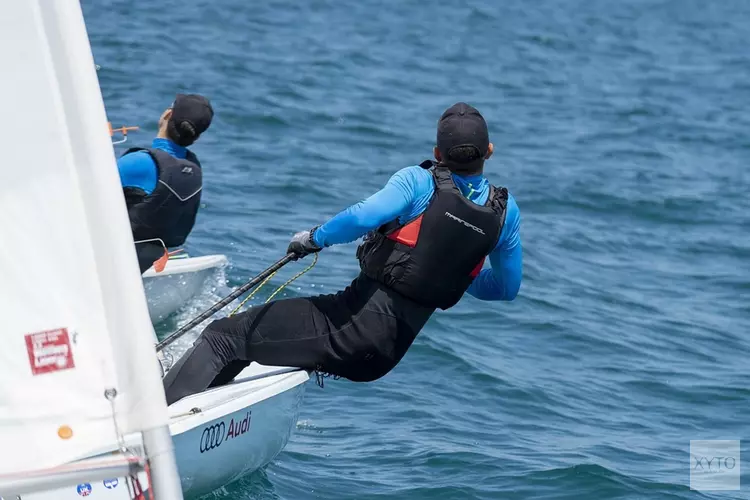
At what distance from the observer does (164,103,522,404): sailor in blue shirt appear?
158 inches

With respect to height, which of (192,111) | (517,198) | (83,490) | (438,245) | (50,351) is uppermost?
(192,111)

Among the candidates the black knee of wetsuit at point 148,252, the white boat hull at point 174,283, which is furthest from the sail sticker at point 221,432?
the white boat hull at point 174,283

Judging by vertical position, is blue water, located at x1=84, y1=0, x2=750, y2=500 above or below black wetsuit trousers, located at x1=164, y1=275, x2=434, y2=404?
below

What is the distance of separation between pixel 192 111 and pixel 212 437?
170cm

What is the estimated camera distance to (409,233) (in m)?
4.07

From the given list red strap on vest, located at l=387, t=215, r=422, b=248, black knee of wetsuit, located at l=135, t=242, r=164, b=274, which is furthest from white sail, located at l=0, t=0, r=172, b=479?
black knee of wetsuit, located at l=135, t=242, r=164, b=274

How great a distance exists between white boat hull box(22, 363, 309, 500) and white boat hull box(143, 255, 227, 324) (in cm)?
183

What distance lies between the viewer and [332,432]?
5883 mm

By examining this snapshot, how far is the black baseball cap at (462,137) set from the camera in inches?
158

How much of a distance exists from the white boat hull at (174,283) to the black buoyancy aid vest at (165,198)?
2.02 feet

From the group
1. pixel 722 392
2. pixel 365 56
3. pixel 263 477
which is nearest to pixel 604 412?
pixel 722 392

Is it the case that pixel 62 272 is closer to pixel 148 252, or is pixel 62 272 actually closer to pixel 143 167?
pixel 143 167

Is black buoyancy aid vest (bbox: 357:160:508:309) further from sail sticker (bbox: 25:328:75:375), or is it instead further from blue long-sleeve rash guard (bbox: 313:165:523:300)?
sail sticker (bbox: 25:328:75:375)

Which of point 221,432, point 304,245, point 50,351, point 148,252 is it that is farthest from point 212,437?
point 50,351
